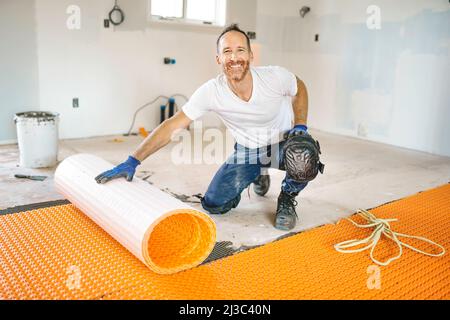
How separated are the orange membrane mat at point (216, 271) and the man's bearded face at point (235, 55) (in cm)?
89

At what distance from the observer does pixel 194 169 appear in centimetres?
338

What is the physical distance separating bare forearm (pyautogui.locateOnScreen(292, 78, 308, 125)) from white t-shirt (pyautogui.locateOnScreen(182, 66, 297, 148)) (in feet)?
0.11

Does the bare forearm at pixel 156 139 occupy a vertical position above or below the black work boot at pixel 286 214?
above

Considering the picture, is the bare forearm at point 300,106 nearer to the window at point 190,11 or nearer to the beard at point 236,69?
the beard at point 236,69

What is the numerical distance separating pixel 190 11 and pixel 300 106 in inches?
121

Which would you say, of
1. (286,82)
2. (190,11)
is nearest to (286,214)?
(286,82)

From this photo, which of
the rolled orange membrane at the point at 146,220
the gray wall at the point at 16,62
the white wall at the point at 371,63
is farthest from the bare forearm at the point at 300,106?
the gray wall at the point at 16,62

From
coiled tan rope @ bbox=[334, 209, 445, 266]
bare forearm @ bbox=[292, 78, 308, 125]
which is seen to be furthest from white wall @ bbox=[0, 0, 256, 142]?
coiled tan rope @ bbox=[334, 209, 445, 266]

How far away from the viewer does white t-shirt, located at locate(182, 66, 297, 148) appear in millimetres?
2254

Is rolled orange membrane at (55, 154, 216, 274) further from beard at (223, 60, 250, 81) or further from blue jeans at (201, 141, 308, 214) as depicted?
beard at (223, 60, 250, 81)

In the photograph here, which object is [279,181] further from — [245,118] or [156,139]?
[156,139]

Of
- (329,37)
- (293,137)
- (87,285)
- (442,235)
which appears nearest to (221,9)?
(329,37)

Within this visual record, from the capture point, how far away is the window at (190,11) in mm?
4730

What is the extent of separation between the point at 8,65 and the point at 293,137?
9.55 feet
